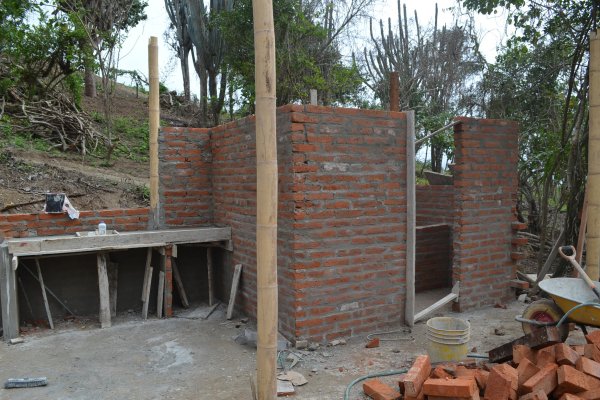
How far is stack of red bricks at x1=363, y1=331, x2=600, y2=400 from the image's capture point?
10.4 ft

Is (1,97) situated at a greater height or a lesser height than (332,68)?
lesser

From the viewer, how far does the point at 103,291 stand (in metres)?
5.44

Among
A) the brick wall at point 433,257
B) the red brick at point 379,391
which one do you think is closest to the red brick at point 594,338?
the red brick at point 379,391

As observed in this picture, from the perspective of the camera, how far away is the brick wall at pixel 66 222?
549 cm

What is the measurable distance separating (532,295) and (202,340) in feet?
14.0

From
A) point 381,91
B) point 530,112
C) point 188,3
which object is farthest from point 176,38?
point 530,112

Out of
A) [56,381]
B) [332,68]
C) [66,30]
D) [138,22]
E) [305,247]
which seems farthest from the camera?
[138,22]

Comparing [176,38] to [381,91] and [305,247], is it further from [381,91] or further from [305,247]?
[305,247]

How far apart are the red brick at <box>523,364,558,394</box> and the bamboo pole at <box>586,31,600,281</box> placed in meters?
1.67

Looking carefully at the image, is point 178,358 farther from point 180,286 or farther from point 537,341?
point 537,341

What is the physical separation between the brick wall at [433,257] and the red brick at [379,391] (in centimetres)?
319

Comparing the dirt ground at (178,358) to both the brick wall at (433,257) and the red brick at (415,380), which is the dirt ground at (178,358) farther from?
the brick wall at (433,257)

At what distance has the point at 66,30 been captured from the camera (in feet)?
34.1

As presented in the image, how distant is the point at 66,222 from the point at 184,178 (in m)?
1.52
